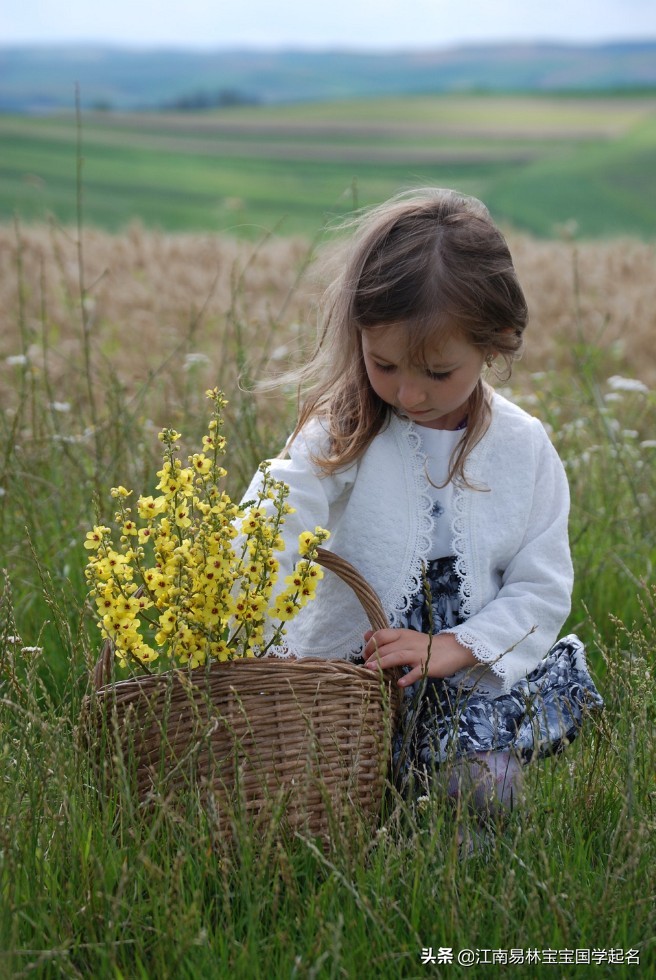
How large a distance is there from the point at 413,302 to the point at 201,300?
5.63m

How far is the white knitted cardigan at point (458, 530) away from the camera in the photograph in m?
2.64

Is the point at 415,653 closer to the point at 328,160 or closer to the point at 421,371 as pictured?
the point at 421,371

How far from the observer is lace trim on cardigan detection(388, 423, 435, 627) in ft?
8.80

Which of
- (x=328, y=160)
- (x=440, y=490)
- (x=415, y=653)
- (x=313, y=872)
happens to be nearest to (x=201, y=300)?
(x=440, y=490)

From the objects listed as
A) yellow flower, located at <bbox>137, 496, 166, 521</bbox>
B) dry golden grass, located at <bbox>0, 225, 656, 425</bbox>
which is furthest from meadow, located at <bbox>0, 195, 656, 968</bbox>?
dry golden grass, located at <bbox>0, 225, 656, 425</bbox>

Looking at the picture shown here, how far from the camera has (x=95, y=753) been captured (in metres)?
2.32

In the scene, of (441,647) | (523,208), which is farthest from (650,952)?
(523,208)

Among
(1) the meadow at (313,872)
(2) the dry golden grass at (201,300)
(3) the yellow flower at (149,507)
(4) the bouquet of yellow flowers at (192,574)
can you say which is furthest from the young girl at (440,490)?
(2) the dry golden grass at (201,300)

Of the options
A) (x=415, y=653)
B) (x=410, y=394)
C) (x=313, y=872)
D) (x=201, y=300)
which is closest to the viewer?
(x=313, y=872)

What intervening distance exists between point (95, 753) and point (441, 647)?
81 centimetres

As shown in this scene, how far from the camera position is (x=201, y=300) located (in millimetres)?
7887

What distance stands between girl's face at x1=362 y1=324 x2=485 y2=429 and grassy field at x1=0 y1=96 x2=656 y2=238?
898 cm

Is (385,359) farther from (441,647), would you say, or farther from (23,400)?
(23,400)

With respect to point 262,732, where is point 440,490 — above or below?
above
